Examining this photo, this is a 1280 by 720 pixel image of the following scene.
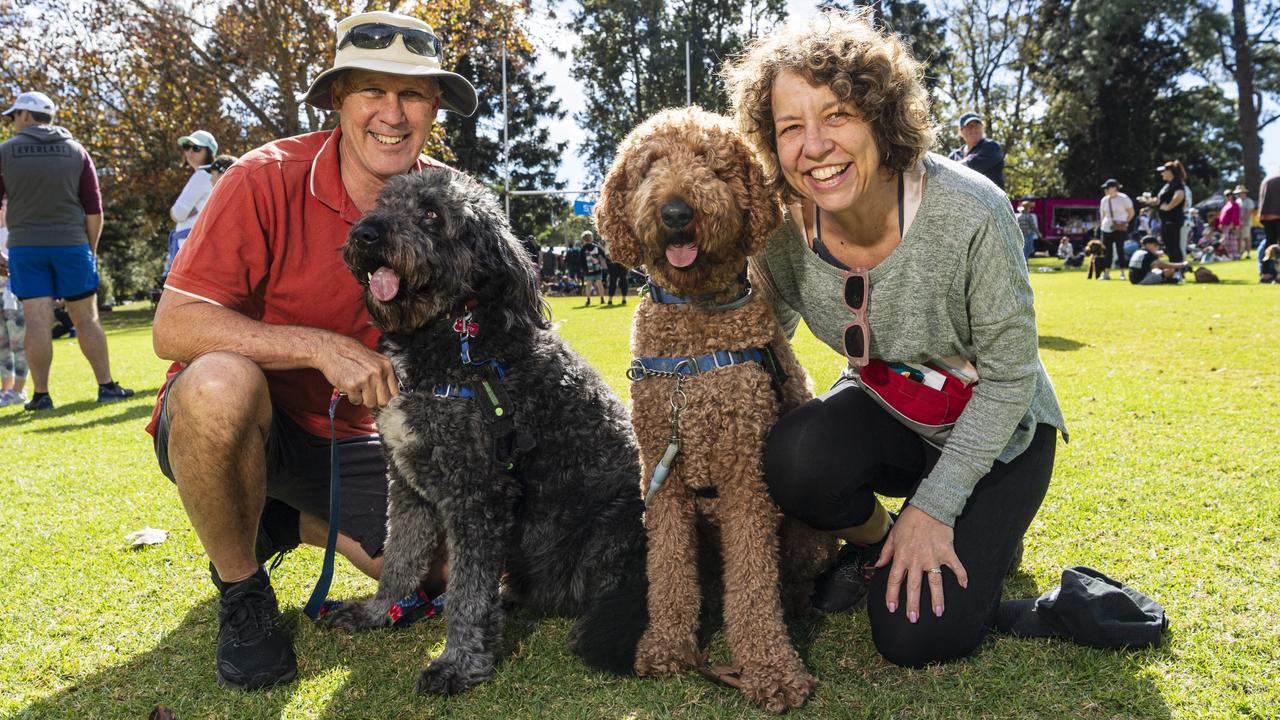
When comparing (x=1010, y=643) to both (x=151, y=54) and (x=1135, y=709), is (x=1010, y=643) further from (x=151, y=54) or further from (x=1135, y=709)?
(x=151, y=54)

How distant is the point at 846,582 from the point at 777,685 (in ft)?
2.41

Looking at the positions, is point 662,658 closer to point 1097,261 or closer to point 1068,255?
point 1097,261

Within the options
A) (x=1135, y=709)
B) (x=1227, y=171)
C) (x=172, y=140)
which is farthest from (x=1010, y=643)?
(x=1227, y=171)

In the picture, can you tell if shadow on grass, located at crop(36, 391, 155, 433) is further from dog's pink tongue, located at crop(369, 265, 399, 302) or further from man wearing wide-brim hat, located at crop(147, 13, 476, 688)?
dog's pink tongue, located at crop(369, 265, 399, 302)

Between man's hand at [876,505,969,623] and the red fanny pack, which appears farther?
the red fanny pack

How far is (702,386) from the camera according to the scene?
7.82 feet

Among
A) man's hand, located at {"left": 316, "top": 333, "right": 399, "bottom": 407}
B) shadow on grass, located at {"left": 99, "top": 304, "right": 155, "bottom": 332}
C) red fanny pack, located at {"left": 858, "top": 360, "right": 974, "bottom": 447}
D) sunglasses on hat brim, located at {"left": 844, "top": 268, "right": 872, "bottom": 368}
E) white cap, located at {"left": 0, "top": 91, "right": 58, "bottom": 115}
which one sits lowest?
shadow on grass, located at {"left": 99, "top": 304, "right": 155, "bottom": 332}

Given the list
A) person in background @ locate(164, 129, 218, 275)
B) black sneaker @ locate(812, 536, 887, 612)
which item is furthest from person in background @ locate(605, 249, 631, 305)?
black sneaker @ locate(812, 536, 887, 612)

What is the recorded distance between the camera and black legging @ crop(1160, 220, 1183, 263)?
16.6m

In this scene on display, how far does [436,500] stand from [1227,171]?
63.4 meters

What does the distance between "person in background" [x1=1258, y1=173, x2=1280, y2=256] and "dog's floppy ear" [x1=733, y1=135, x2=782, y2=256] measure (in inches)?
704

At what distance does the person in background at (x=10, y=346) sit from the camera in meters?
7.76

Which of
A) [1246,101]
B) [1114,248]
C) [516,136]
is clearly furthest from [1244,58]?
[516,136]

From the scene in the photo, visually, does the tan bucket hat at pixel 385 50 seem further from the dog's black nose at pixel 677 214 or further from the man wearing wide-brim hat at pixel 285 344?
the dog's black nose at pixel 677 214
